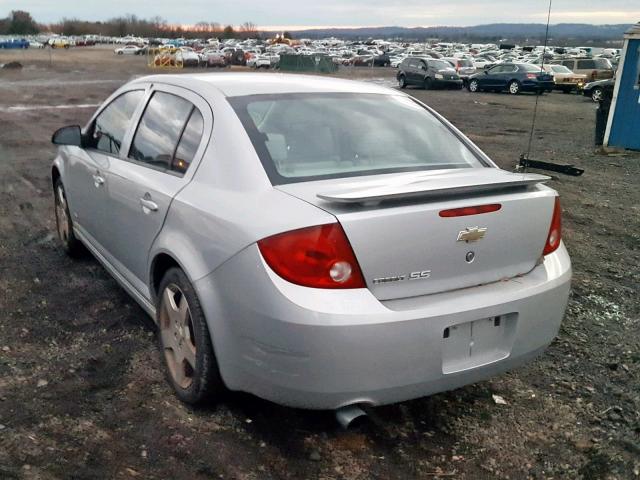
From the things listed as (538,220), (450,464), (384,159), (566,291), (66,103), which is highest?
(384,159)

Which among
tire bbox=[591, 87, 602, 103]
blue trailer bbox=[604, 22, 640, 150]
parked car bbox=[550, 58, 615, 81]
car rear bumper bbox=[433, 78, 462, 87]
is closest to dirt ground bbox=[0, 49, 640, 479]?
blue trailer bbox=[604, 22, 640, 150]

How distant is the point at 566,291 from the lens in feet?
10.0

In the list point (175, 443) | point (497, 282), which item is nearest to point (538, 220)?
point (497, 282)

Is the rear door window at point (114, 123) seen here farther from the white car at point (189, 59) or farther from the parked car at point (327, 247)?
the white car at point (189, 59)

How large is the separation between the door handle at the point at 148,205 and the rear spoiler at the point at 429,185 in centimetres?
111

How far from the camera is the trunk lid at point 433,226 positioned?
2529mm

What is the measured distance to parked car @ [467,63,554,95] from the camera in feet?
97.3

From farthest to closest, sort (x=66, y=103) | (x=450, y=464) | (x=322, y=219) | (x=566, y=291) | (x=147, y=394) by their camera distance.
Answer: (x=66, y=103)
(x=147, y=394)
(x=566, y=291)
(x=450, y=464)
(x=322, y=219)

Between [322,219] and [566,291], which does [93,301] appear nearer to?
[322,219]

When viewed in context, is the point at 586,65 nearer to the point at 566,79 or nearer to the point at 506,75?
the point at 566,79

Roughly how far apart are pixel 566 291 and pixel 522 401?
0.72 m

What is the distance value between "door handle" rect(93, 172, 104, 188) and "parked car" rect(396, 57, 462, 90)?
96.3 feet

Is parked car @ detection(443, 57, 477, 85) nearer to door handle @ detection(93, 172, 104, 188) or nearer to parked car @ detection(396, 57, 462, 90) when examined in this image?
parked car @ detection(396, 57, 462, 90)

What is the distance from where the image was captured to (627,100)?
13.3m
